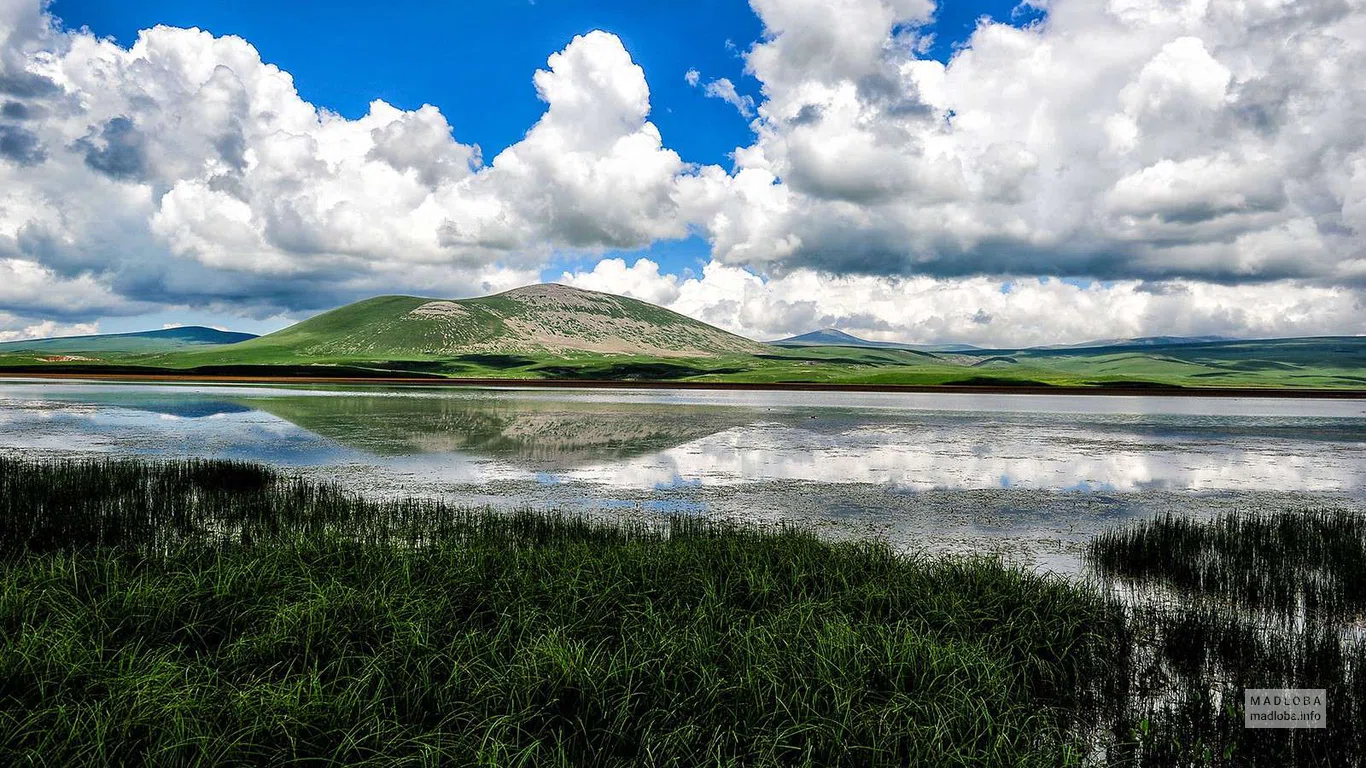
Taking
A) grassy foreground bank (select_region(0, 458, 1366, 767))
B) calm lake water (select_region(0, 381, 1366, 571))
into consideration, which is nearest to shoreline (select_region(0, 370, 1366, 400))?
calm lake water (select_region(0, 381, 1366, 571))

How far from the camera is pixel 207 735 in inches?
260

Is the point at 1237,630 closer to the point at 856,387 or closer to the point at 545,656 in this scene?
the point at 545,656

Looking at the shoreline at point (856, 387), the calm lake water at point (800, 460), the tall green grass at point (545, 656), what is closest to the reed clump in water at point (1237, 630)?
the tall green grass at point (545, 656)

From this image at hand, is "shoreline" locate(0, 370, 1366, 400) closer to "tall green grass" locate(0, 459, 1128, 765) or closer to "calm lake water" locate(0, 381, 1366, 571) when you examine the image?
"calm lake water" locate(0, 381, 1366, 571)

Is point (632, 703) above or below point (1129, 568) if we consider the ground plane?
above

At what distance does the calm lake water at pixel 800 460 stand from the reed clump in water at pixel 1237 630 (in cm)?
231

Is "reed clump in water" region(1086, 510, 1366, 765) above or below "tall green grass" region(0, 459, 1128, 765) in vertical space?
below

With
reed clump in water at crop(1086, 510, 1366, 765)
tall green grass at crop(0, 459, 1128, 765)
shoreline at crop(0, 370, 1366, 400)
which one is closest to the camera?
tall green grass at crop(0, 459, 1128, 765)

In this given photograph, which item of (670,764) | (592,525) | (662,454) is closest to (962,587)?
(670,764)

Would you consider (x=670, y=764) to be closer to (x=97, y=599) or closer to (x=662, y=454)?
(x=97, y=599)

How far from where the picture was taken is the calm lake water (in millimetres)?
23859

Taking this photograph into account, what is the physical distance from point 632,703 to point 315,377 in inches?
7281

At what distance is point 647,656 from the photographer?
30.3 ft

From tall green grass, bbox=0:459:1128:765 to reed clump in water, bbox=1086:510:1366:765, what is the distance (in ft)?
2.66
